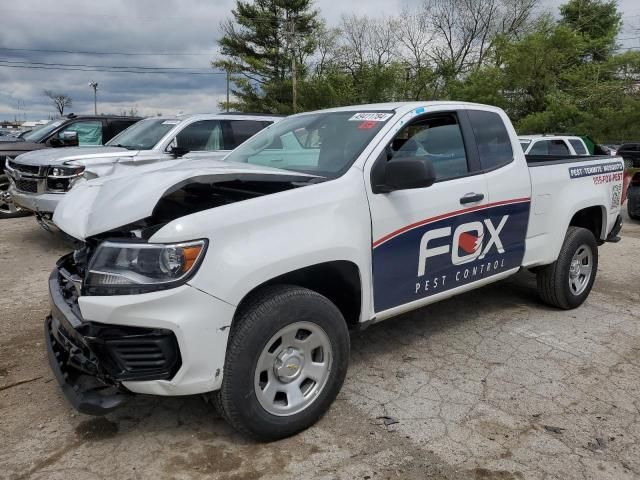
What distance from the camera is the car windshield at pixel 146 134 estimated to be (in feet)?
25.4

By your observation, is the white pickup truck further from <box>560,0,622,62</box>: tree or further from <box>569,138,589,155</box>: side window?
<box>560,0,622,62</box>: tree

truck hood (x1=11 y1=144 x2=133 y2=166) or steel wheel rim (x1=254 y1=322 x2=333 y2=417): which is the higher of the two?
truck hood (x1=11 y1=144 x2=133 y2=166)

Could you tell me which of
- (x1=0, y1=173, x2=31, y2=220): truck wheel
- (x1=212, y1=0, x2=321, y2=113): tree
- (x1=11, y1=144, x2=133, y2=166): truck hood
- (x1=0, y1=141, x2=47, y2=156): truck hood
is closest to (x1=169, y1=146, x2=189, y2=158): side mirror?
(x1=11, y1=144, x2=133, y2=166): truck hood

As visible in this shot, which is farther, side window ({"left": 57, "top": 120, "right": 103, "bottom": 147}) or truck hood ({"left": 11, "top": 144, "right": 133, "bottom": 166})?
side window ({"left": 57, "top": 120, "right": 103, "bottom": 147})

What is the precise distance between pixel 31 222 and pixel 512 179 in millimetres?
8088

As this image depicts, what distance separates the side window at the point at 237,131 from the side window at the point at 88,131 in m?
3.44

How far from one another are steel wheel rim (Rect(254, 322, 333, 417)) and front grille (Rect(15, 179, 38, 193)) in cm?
552

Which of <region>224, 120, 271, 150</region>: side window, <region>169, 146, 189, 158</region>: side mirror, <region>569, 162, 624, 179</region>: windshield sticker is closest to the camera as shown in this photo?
<region>569, 162, 624, 179</region>: windshield sticker

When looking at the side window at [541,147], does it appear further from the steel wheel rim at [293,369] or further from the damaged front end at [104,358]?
the damaged front end at [104,358]

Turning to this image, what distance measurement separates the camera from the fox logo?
3.42m

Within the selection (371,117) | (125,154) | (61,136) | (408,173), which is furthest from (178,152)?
(408,173)

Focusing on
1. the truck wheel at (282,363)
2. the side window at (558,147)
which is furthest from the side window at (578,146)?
the truck wheel at (282,363)

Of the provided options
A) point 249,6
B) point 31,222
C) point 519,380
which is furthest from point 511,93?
point 519,380

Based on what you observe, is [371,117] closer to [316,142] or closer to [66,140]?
[316,142]
